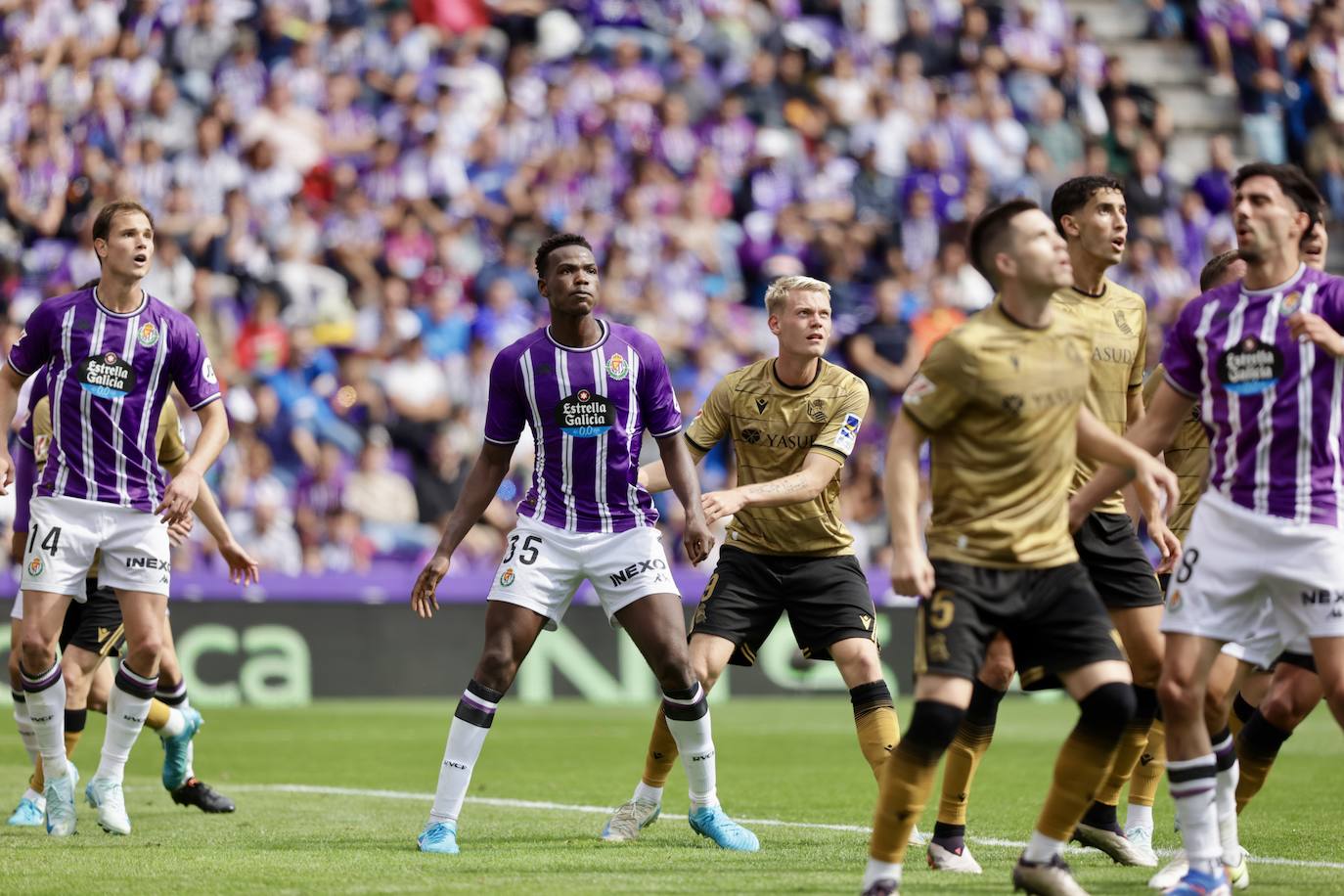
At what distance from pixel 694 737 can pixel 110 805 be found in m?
2.95

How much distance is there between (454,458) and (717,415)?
1110cm

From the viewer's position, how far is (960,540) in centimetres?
692

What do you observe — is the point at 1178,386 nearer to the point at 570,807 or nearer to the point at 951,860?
the point at 951,860

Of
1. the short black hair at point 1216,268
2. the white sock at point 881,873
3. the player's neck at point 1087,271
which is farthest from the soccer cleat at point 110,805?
the short black hair at point 1216,268

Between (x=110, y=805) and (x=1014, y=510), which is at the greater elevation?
(x=1014, y=510)

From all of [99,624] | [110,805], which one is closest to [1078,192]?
[110,805]

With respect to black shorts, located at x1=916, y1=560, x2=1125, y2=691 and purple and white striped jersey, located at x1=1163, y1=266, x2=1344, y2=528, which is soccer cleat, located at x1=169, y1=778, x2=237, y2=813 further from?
purple and white striped jersey, located at x1=1163, y1=266, x2=1344, y2=528

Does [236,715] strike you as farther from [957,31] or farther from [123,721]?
[957,31]

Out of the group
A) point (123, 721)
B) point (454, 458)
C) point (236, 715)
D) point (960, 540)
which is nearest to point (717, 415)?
point (960, 540)

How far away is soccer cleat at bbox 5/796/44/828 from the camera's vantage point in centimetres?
986

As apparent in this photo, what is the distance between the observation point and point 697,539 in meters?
8.54

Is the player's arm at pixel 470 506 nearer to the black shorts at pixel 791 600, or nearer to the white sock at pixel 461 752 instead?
the white sock at pixel 461 752

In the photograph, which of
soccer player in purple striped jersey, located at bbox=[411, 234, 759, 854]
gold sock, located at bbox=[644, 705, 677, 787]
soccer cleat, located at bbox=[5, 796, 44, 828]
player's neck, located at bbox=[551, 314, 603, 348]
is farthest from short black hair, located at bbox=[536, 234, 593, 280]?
soccer cleat, located at bbox=[5, 796, 44, 828]

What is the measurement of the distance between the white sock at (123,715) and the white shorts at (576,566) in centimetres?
205
